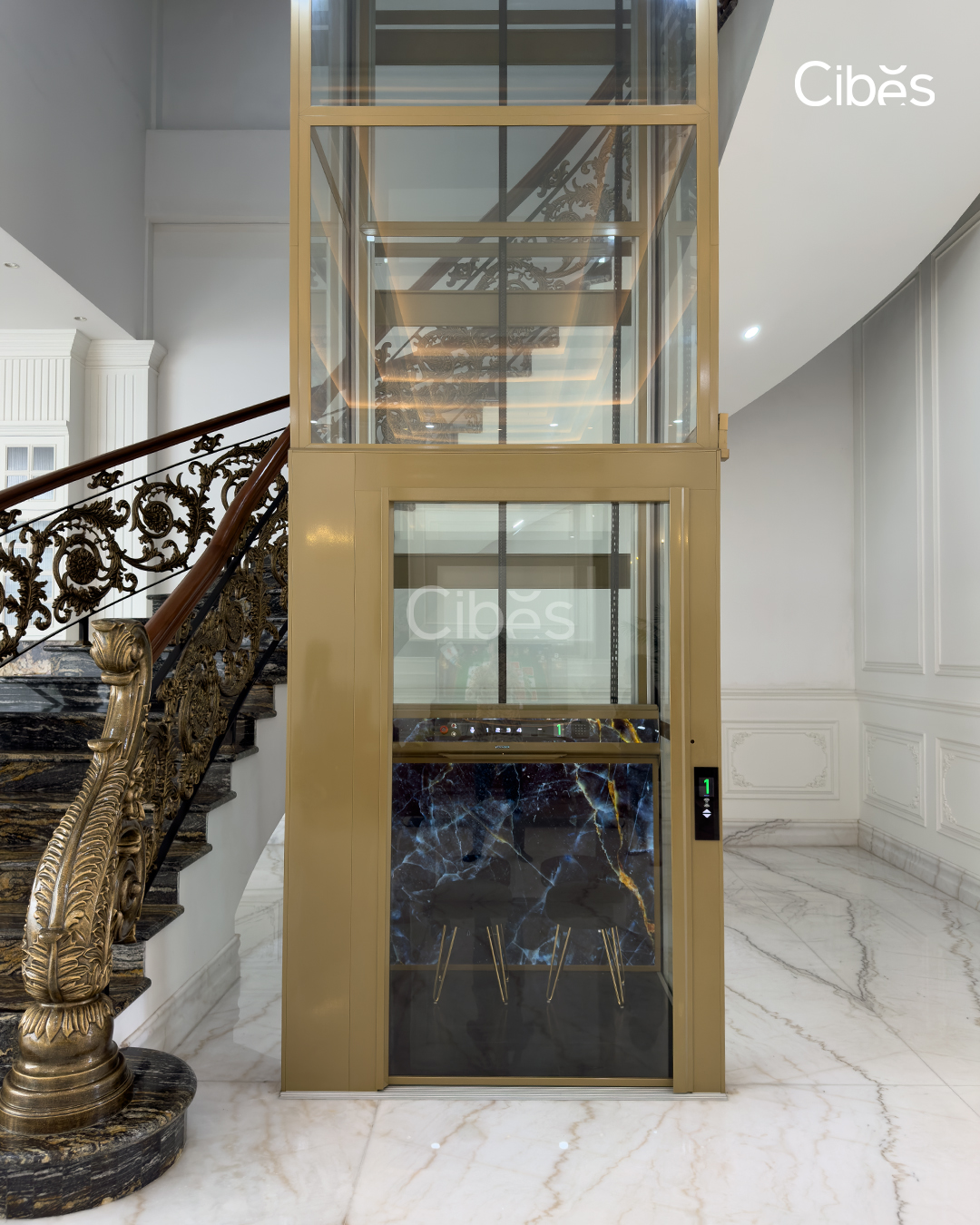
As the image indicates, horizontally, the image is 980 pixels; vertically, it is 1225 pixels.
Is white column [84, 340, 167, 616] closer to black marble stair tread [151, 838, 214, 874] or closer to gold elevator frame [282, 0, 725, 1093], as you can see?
black marble stair tread [151, 838, 214, 874]

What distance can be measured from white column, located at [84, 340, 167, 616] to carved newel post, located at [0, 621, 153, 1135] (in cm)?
447

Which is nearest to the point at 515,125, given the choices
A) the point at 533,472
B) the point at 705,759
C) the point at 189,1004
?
the point at 533,472

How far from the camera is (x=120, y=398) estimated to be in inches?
244

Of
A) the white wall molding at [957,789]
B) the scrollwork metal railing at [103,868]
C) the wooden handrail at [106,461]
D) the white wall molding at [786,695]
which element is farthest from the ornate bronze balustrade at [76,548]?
the white wall molding at [957,789]

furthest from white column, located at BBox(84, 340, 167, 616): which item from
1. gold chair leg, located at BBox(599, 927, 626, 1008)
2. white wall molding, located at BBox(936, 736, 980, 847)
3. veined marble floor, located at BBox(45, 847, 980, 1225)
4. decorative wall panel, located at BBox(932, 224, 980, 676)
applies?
white wall molding, located at BBox(936, 736, 980, 847)

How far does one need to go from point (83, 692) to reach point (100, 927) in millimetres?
1912

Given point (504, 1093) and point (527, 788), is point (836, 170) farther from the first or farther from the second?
point (504, 1093)

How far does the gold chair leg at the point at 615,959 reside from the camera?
7.92 feet

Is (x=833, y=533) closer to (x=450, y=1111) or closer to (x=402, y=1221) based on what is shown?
(x=450, y=1111)

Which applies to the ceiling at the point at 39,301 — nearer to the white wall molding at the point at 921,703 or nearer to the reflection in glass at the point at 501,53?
the reflection in glass at the point at 501,53

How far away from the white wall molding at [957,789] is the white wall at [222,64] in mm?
6353

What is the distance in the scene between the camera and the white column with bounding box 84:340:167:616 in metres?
6.16

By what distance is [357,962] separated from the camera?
93.2 inches

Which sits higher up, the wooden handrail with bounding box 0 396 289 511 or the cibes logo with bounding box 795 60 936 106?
the cibes logo with bounding box 795 60 936 106
